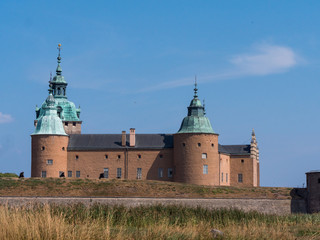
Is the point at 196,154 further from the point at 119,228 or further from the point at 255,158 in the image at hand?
the point at 119,228

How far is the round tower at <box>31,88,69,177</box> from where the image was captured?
64.1m

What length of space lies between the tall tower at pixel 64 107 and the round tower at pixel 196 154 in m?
20.0

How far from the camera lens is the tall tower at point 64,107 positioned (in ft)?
261

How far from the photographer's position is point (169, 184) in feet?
193

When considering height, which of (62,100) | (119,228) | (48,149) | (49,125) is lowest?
(119,228)

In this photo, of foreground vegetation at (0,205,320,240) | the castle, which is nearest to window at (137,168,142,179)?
the castle

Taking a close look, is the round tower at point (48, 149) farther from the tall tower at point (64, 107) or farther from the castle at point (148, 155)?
the tall tower at point (64, 107)

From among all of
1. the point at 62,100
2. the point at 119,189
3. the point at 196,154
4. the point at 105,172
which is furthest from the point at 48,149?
the point at 62,100

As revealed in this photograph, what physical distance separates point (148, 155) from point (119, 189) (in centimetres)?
1079

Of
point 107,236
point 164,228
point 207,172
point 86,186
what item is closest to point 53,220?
point 107,236

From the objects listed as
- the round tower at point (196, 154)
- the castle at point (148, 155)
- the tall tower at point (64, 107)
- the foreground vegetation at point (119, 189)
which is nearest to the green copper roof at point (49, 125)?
the castle at point (148, 155)

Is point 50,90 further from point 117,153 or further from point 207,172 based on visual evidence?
point 207,172

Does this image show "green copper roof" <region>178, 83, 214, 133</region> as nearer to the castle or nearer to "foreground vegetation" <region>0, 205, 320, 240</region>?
the castle

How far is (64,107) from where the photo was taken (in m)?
80.2
